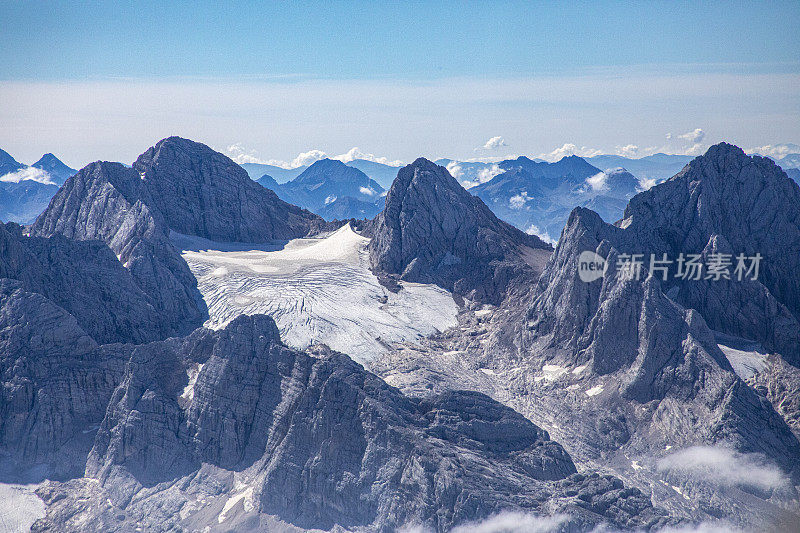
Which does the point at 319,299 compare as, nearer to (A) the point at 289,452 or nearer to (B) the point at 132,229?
(B) the point at 132,229

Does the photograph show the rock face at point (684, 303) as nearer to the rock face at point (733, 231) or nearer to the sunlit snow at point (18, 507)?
the rock face at point (733, 231)

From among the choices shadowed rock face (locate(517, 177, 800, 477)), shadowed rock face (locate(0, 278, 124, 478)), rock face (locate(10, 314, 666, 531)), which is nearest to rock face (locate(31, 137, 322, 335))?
shadowed rock face (locate(0, 278, 124, 478))

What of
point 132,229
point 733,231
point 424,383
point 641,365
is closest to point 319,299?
point 424,383

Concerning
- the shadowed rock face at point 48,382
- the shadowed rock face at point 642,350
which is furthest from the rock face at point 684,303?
the shadowed rock face at point 48,382

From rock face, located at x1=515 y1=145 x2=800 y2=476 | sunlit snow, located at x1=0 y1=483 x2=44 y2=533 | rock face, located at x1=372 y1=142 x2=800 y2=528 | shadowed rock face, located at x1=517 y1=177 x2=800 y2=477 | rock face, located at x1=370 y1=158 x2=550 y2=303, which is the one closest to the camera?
sunlit snow, located at x1=0 y1=483 x2=44 y2=533

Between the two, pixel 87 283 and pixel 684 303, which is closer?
pixel 87 283

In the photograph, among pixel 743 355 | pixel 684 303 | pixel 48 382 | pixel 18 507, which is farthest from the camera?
pixel 684 303

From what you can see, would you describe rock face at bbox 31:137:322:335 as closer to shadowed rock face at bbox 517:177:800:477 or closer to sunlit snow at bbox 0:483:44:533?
sunlit snow at bbox 0:483:44:533
